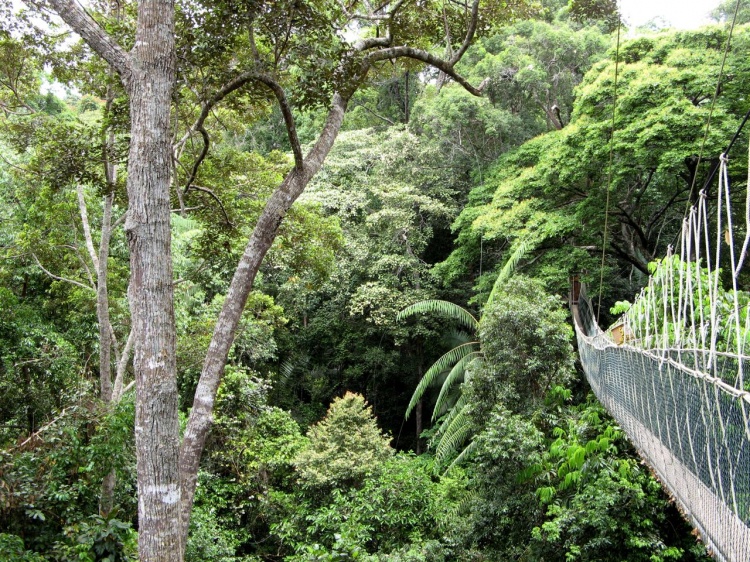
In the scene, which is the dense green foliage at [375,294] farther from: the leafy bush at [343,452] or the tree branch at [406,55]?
the tree branch at [406,55]

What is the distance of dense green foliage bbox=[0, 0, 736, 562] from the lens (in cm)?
442

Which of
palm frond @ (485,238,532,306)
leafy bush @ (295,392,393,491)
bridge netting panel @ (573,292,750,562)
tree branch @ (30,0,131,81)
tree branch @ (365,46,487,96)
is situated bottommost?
leafy bush @ (295,392,393,491)

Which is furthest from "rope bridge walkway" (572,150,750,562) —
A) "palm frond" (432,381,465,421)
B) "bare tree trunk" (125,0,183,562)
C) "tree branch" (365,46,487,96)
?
"palm frond" (432,381,465,421)

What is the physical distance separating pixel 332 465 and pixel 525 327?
9.33ft

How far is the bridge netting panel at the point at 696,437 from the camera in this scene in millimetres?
2004

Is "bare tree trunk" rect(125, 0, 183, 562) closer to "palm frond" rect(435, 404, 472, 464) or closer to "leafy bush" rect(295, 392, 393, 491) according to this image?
"leafy bush" rect(295, 392, 393, 491)

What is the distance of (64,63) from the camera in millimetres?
5391

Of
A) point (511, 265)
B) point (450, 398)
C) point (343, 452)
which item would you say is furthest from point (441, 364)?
point (343, 452)

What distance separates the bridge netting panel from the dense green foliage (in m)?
1.43

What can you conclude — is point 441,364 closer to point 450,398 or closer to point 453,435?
point 450,398

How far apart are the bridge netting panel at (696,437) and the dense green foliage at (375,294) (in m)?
1.43

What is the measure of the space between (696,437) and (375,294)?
812cm

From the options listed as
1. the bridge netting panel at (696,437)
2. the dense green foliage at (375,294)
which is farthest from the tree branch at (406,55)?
the bridge netting panel at (696,437)

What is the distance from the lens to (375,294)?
10.5 meters
